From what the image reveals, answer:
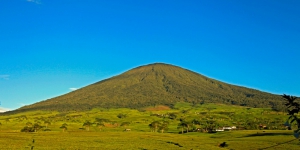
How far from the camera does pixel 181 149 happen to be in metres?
49.1

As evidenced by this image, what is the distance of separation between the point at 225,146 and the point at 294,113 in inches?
2134

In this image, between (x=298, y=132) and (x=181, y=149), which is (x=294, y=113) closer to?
(x=298, y=132)

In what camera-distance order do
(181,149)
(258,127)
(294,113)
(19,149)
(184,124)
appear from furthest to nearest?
(258,127), (184,124), (181,149), (19,149), (294,113)

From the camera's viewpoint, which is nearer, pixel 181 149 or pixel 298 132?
pixel 298 132

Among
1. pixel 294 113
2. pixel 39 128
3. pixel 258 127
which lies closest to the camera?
pixel 294 113

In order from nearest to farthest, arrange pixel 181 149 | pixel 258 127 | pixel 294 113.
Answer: pixel 294 113 < pixel 181 149 < pixel 258 127

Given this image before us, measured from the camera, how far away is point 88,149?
46.1 metres

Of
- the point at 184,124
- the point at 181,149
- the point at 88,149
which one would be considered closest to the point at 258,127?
the point at 184,124

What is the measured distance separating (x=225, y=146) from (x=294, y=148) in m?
12.4

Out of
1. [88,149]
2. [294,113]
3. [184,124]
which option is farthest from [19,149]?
[184,124]

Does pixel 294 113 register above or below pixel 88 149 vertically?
above

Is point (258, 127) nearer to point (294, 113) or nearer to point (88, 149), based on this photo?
point (88, 149)

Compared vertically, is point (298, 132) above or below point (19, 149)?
above

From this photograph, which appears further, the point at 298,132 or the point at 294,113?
the point at 294,113
